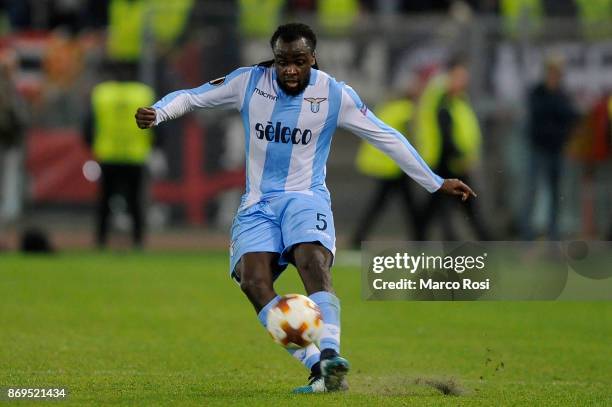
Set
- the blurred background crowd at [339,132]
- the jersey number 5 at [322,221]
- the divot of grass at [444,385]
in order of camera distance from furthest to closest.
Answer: the blurred background crowd at [339,132] → the divot of grass at [444,385] → the jersey number 5 at [322,221]

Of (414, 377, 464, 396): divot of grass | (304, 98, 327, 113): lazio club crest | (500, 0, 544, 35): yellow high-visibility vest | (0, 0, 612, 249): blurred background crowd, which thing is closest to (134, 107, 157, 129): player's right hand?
(304, 98, 327, 113): lazio club crest

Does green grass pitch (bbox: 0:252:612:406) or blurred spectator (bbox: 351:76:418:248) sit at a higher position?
blurred spectator (bbox: 351:76:418:248)

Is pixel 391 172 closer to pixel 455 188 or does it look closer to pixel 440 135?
pixel 440 135

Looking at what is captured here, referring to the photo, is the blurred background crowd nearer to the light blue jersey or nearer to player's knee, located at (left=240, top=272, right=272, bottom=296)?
the light blue jersey

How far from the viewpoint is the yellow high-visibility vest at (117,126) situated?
62.3 feet

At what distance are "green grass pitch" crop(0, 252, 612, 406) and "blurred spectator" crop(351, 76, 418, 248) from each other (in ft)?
11.2

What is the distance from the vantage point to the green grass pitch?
26.7ft

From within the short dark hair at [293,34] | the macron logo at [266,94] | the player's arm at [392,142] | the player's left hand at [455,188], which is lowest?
the player's left hand at [455,188]

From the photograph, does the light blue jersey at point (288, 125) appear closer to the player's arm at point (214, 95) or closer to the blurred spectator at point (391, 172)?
the player's arm at point (214, 95)

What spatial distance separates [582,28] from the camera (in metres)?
21.4

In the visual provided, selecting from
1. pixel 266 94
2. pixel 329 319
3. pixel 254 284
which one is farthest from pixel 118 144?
pixel 329 319

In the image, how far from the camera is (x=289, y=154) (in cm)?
834

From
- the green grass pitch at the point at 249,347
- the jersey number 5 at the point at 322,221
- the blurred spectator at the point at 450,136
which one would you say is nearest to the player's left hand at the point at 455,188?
the jersey number 5 at the point at 322,221

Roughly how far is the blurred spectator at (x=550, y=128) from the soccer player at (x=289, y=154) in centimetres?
1075
